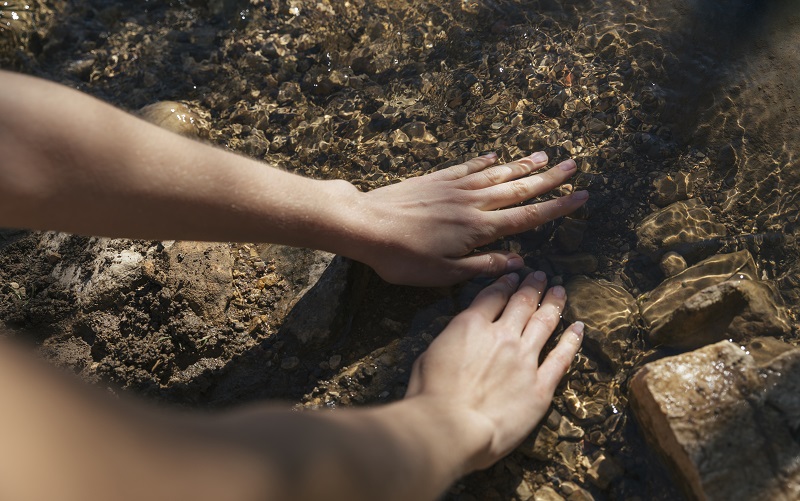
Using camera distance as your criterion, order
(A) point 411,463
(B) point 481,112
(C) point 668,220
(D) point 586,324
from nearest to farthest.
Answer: (A) point 411,463 < (D) point 586,324 < (C) point 668,220 < (B) point 481,112

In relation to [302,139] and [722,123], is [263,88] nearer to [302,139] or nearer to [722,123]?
[302,139]

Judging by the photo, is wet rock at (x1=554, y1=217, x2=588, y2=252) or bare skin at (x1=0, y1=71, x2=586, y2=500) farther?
wet rock at (x1=554, y1=217, x2=588, y2=252)

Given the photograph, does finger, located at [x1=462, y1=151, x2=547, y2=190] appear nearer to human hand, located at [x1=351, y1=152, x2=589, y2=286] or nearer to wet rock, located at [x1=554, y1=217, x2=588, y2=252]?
human hand, located at [x1=351, y1=152, x2=589, y2=286]

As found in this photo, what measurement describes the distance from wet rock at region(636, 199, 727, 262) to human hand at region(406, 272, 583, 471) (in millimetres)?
452

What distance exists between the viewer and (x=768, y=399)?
6.69ft

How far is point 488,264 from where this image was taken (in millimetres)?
2475

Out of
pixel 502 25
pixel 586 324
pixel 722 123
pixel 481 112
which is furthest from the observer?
pixel 502 25

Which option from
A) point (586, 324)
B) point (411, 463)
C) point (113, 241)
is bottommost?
point (113, 241)

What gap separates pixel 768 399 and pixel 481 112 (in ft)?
5.43

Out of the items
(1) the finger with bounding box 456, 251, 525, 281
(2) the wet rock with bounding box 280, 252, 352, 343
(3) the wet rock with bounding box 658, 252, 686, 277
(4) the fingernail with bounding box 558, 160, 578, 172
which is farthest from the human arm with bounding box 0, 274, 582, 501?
(4) the fingernail with bounding box 558, 160, 578, 172

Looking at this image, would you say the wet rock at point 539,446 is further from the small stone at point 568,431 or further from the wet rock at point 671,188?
the wet rock at point 671,188

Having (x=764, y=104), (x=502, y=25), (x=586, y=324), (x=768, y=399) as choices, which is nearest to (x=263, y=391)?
(x=586, y=324)

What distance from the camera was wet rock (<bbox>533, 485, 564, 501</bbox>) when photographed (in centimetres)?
212

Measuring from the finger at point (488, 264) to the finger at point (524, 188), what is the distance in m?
0.19
